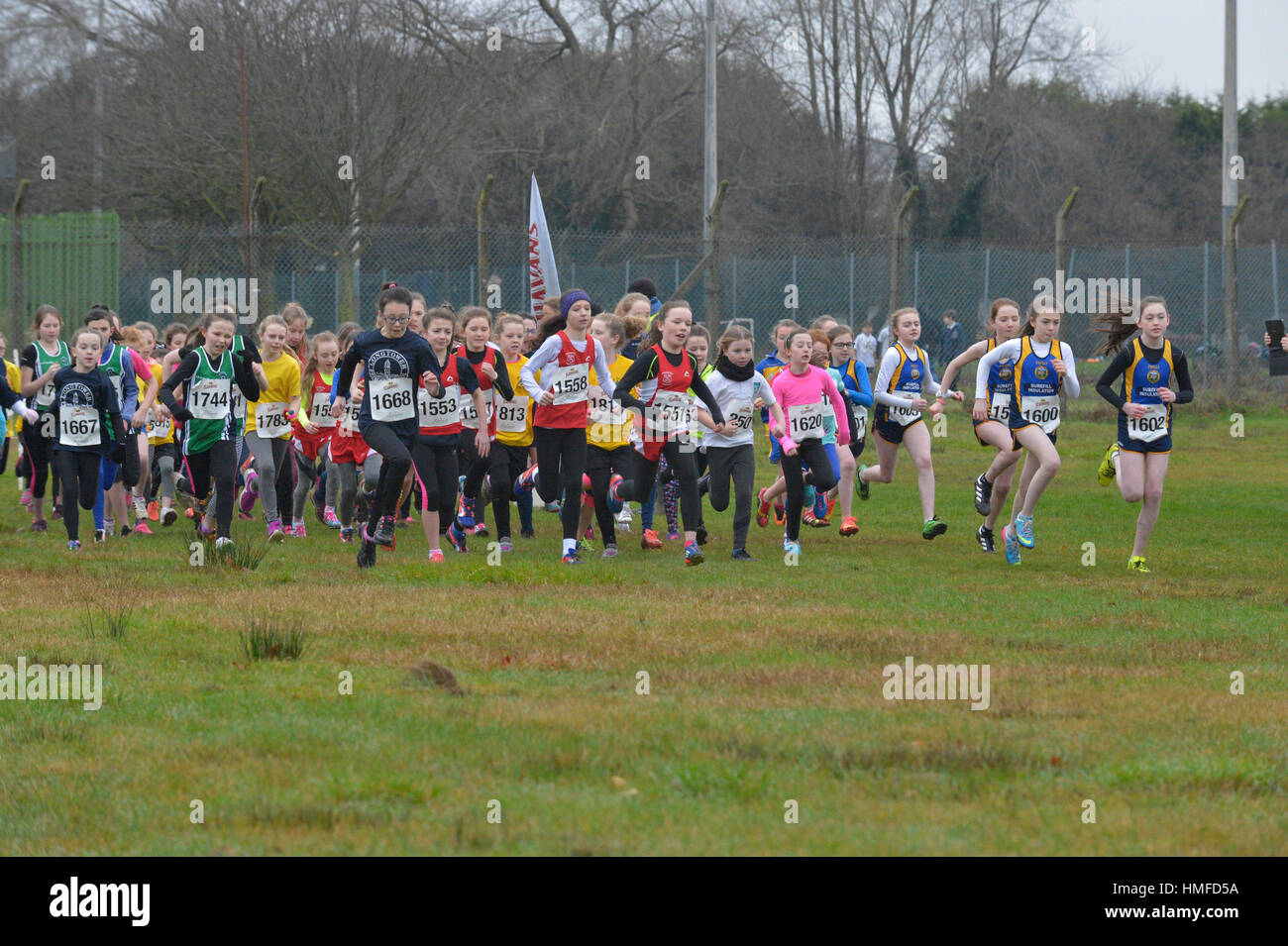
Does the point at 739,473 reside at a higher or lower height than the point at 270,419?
lower

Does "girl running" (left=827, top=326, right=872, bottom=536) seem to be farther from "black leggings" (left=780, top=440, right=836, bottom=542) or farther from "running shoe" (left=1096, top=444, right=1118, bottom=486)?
"running shoe" (left=1096, top=444, right=1118, bottom=486)

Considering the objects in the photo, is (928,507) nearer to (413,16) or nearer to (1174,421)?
(1174,421)

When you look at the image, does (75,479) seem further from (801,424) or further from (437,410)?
(801,424)

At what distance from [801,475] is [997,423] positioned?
151 cm

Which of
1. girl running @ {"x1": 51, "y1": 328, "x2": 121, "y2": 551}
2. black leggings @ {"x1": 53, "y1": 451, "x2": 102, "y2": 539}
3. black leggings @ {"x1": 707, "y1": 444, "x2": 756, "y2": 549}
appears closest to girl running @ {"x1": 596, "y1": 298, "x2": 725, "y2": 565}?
black leggings @ {"x1": 707, "y1": 444, "x2": 756, "y2": 549}

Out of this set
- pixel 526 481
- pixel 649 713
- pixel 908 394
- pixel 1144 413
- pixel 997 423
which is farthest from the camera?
pixel 526 481

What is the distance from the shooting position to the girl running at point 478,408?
12.1m

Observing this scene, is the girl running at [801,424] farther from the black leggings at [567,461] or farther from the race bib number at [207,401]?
the race bib number at [207,401]

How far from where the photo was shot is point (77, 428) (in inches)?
495

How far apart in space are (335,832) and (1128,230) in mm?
41215

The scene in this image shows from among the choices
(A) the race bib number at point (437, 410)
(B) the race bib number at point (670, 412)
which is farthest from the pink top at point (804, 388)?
(A) the race bib number at point (437, 410)

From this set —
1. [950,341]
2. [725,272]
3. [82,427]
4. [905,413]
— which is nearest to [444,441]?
[82,427]

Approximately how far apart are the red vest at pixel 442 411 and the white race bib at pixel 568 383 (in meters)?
0.65
